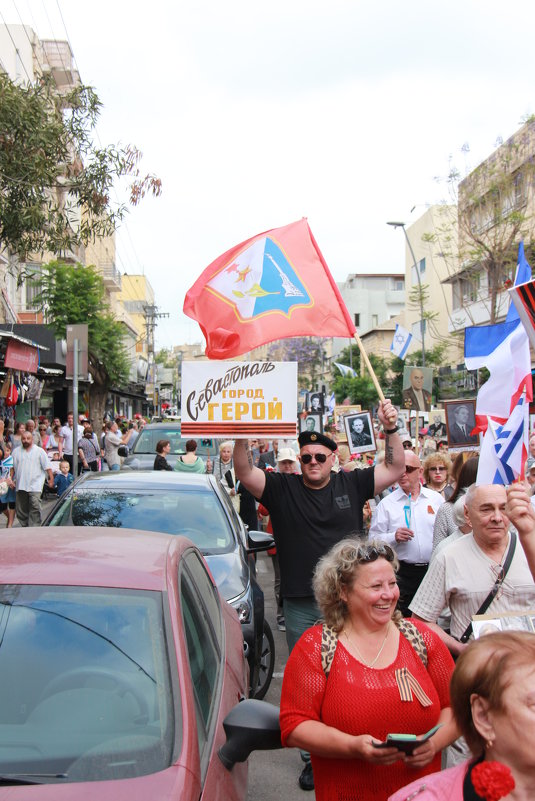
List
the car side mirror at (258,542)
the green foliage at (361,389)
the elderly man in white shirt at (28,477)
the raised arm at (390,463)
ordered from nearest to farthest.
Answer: the raised arm at (390,463) → the car side mirror at (258,542) → the elderly man in white shirt at (28,477) → the green foliage at (361,389)

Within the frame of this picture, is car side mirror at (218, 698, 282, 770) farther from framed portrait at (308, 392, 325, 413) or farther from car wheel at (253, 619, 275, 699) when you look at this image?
framed portrait at (308, 392, 325, 413)

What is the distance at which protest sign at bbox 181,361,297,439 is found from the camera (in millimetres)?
5094

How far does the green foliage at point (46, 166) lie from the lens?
1058 cm

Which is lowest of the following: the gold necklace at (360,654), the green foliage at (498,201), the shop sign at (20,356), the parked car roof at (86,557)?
the gold necklace at (360,654)

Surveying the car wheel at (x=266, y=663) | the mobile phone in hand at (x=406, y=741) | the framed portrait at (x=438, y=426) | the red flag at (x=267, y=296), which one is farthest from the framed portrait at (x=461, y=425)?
the framed portrait at (x=438, y=426)

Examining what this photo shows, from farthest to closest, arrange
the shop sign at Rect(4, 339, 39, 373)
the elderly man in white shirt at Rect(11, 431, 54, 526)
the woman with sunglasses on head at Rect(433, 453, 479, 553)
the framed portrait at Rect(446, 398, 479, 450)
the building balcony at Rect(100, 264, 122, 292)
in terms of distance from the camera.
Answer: the building balcony at Rect(100, 264, 122, 292), the shop sign at Rect(4, 339, 39, 373), the elderly man in white shirt at Rect(11, 431, 54, 526), the framed portrait at Rect(446, 398, 479, 450), the woman with sunglasses on head at Rect(433, 453, 479, 553)

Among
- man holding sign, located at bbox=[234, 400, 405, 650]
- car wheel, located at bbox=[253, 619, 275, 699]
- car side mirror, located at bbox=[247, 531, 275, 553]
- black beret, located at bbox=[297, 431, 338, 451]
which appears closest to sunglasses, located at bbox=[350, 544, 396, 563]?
man holding sign, located at bbox=[234, 400, 405, 650]

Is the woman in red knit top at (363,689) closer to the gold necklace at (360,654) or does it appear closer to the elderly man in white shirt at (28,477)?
the gold necklace at (360,654)

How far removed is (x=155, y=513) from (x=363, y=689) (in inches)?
149

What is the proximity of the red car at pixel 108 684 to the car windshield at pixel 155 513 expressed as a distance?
268cm

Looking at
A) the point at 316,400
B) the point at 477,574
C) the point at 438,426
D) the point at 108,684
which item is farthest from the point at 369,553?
the point at 316,400

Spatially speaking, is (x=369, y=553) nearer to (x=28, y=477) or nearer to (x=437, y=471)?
(x=437, y=471)

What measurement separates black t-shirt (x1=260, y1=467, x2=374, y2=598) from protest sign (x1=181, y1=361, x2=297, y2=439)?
36 centimetres

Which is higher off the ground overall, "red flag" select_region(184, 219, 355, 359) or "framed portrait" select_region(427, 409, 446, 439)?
"red flag" select_region(184, 219, 355, 359)
